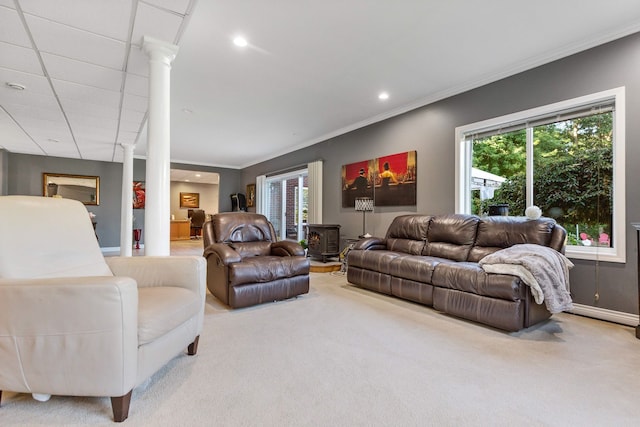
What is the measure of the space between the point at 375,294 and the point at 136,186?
7644 mm

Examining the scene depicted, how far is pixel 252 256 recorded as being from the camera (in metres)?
3.62

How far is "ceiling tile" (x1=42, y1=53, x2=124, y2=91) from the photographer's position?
2.71m

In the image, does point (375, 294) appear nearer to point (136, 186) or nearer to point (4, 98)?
point (4, 98)

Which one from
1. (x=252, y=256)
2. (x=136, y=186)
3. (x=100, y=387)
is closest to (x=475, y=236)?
(x=252, y=256)

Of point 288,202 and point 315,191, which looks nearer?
point 315,191

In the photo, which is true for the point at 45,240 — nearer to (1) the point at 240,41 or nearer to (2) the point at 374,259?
(1) the point at 240,41

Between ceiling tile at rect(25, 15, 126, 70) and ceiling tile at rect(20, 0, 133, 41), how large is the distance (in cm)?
9

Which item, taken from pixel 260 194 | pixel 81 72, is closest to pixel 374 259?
pixel 81 72

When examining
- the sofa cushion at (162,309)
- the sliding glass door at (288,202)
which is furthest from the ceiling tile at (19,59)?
the sliding glass door at (288,202)

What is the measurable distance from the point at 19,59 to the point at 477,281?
4489mm

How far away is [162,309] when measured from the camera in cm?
158

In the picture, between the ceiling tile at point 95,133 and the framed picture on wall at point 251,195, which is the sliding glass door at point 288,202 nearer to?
the framed picture on wall at point 251,195

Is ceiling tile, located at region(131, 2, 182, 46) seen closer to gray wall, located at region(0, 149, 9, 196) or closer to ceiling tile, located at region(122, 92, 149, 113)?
ceiling tile, located at region(122, 92, 149, 113)

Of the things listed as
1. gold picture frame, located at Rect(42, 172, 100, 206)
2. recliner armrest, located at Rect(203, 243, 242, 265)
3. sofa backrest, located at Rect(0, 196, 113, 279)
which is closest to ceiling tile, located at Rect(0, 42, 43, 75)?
sofa backrest, located at Rect(0, 196, 113, 279)
